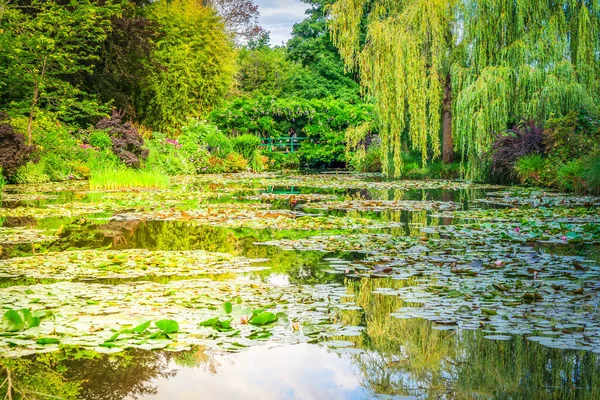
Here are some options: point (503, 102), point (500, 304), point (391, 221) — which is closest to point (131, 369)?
point (500, 304)

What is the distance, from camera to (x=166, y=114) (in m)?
32.6

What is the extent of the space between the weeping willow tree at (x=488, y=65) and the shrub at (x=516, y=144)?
0.31 metres

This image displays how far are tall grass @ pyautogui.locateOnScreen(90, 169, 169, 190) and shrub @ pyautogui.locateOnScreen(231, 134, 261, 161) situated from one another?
1151cm

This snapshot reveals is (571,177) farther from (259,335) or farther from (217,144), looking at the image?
(217,144)

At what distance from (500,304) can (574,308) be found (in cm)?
44

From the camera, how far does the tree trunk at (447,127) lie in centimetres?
1889

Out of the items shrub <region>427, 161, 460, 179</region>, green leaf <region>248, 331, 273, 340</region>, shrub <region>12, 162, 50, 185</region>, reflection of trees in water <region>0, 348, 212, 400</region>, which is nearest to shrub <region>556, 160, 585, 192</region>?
shrub <region>427, 161, 460, 179</region>

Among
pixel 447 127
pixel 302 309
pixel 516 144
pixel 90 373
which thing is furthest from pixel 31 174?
pixel 90 373

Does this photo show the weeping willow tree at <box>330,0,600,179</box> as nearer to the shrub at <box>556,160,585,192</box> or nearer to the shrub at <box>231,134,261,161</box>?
the shrub at <box>556,160,585,192</box>

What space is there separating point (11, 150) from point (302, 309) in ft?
46.3

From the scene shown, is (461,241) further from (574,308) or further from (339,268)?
(574,308)

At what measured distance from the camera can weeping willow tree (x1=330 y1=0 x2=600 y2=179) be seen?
1559 centimetres

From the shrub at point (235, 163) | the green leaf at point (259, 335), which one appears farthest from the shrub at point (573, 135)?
the shrub at point (235, 163)

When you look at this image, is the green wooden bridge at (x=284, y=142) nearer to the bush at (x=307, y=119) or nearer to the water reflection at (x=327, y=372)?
the bush at (x=307, y=119)
